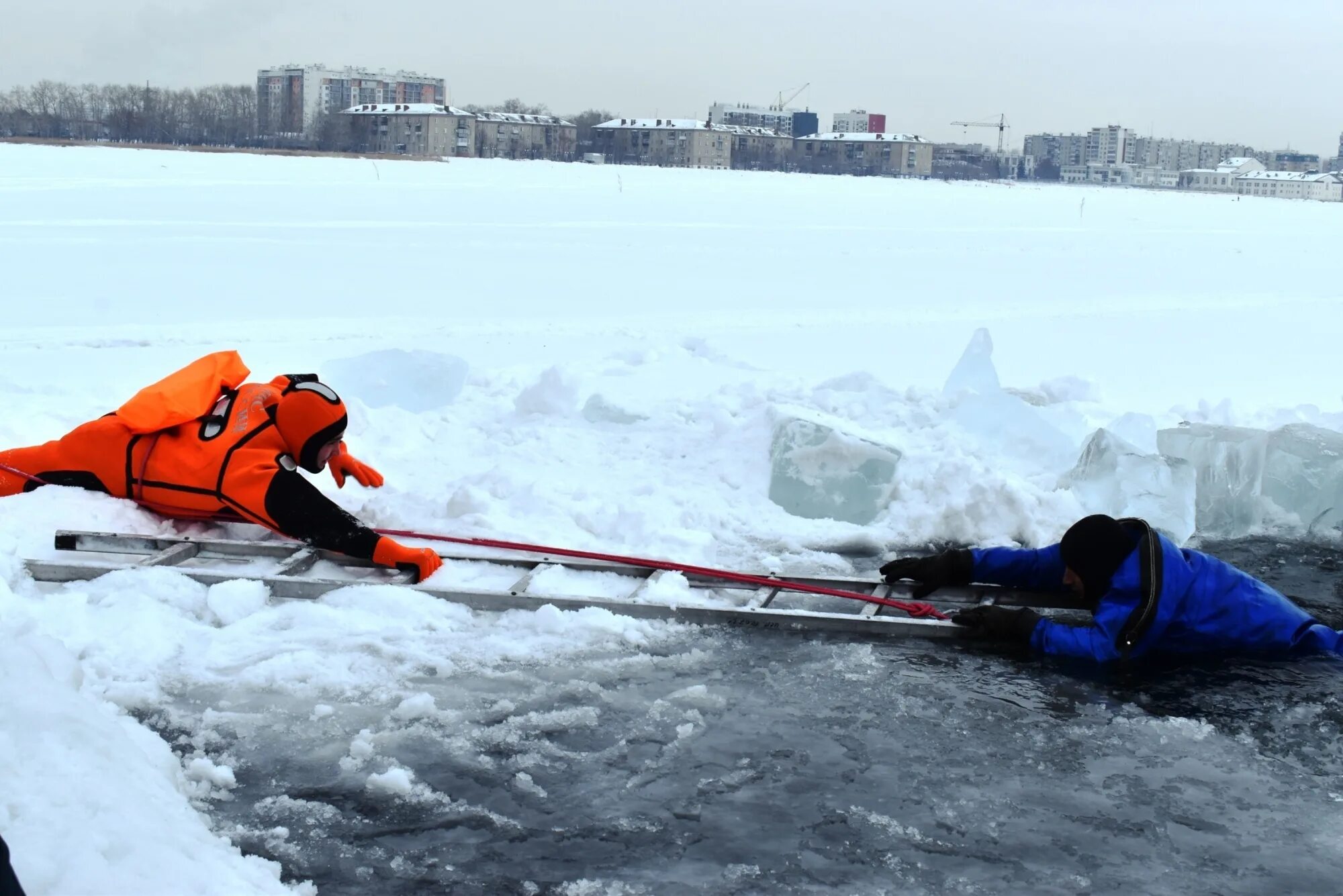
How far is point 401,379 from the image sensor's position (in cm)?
721

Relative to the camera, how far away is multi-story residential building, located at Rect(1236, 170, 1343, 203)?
89938 mm

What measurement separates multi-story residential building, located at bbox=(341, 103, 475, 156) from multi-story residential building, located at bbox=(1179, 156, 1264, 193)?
183 ft

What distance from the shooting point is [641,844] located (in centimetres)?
310

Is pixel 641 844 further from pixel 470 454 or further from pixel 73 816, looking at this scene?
pixel 470 454

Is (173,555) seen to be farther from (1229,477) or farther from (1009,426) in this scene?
(1229,477)

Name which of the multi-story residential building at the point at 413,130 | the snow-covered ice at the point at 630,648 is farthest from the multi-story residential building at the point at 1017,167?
the snow-covered ice at the point at 630,648

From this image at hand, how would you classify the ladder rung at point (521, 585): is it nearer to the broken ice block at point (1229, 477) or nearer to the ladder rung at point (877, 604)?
the ladder rung at point (877, 604)

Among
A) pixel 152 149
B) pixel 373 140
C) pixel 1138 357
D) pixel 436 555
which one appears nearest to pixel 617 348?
pixel 1138 357

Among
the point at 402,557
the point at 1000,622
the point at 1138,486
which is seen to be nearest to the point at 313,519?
the point at 402,557

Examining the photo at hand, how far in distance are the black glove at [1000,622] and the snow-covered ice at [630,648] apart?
14 cm

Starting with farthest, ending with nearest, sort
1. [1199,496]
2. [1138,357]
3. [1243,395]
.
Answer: [1138,357] → [1243,395] → [1199,496]

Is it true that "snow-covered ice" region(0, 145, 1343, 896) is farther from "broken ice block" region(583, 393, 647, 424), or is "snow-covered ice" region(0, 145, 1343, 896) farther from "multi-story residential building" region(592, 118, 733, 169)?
"multi-story residential building" region(592, 118, 733, 169)

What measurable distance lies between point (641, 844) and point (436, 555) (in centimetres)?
198

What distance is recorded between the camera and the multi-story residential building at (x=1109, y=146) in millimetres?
140875
